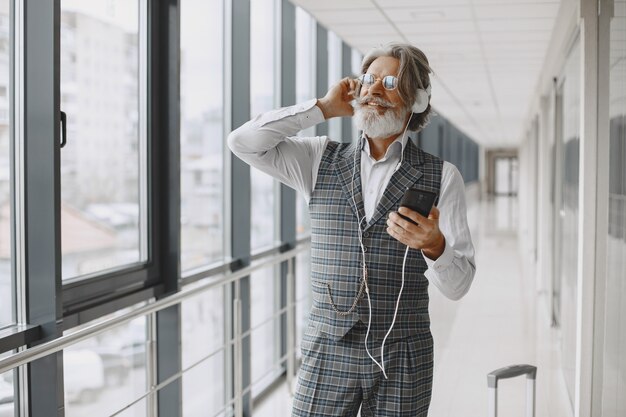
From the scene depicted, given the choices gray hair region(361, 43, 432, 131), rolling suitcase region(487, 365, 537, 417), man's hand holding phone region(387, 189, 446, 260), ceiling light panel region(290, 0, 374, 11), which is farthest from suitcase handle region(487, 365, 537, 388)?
ceiling light panel region(290, 0, 374, 11)

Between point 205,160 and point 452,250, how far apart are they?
256 cm

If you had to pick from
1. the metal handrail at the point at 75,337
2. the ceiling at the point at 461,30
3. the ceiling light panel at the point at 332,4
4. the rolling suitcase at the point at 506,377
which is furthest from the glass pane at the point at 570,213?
the metal handrail at the point at 75,337

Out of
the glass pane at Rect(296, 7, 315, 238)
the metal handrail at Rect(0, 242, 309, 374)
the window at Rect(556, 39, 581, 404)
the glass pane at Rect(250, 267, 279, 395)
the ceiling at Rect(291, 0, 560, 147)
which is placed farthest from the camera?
the glass pane at Rect(296, 7, 315, 238)

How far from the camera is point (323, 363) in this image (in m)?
1.83

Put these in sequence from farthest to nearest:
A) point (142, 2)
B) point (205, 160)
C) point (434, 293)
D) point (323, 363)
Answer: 1. point (434, 293)
2. point (205, 160)
3. point (142, 2)
4. point (323, 363)

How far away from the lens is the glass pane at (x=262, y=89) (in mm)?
4883

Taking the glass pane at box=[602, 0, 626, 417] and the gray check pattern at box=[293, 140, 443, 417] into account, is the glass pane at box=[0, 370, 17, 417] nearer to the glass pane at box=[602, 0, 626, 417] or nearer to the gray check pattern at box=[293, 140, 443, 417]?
the gray check pattern at box=[293, 140, 443, 417]

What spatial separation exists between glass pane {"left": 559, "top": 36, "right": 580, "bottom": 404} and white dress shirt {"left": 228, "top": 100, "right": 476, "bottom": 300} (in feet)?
8.40

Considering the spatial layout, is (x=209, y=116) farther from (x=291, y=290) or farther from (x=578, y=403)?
(x=578, y=403)

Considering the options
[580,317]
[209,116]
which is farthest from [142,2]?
[580,317]

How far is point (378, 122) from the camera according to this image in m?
1.87

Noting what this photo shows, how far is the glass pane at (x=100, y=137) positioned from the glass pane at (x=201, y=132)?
47cm

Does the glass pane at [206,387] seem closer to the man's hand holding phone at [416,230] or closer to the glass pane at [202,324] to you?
the glass pane at [202,324]

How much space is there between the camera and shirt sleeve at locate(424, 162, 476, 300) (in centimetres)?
170
